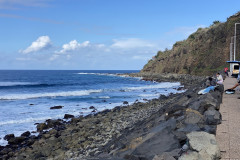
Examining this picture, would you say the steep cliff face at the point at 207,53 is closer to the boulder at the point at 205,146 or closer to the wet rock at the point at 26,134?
the wet rock at the point at 26,134

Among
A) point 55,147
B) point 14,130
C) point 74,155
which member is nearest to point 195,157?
point 74,155

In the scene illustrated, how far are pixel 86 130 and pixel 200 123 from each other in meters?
8.79

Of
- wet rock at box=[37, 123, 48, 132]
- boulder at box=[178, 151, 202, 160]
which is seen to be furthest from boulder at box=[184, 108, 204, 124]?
wet rock at box=[37, 123, 48, 132]

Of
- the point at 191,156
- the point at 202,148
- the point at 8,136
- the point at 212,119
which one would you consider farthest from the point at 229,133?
the point at 8,136

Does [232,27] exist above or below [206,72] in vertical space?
above

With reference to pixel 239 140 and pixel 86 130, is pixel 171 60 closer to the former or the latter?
pixel 86 130

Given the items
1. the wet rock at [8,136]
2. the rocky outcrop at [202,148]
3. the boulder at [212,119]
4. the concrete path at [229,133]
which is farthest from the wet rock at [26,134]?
the rocky outcrop at [202,148]

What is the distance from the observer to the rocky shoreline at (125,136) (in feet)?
20.8

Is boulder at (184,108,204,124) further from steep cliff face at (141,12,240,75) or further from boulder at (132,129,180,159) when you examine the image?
steep cliff face at (141,12,240,75)

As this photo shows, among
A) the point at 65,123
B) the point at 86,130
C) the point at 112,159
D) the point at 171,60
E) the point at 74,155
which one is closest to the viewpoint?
the point at 112,159

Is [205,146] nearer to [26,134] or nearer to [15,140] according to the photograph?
[15,140]

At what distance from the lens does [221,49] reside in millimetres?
57844

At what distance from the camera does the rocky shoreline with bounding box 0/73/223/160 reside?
20.8ft

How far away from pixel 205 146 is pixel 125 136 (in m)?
5.93
